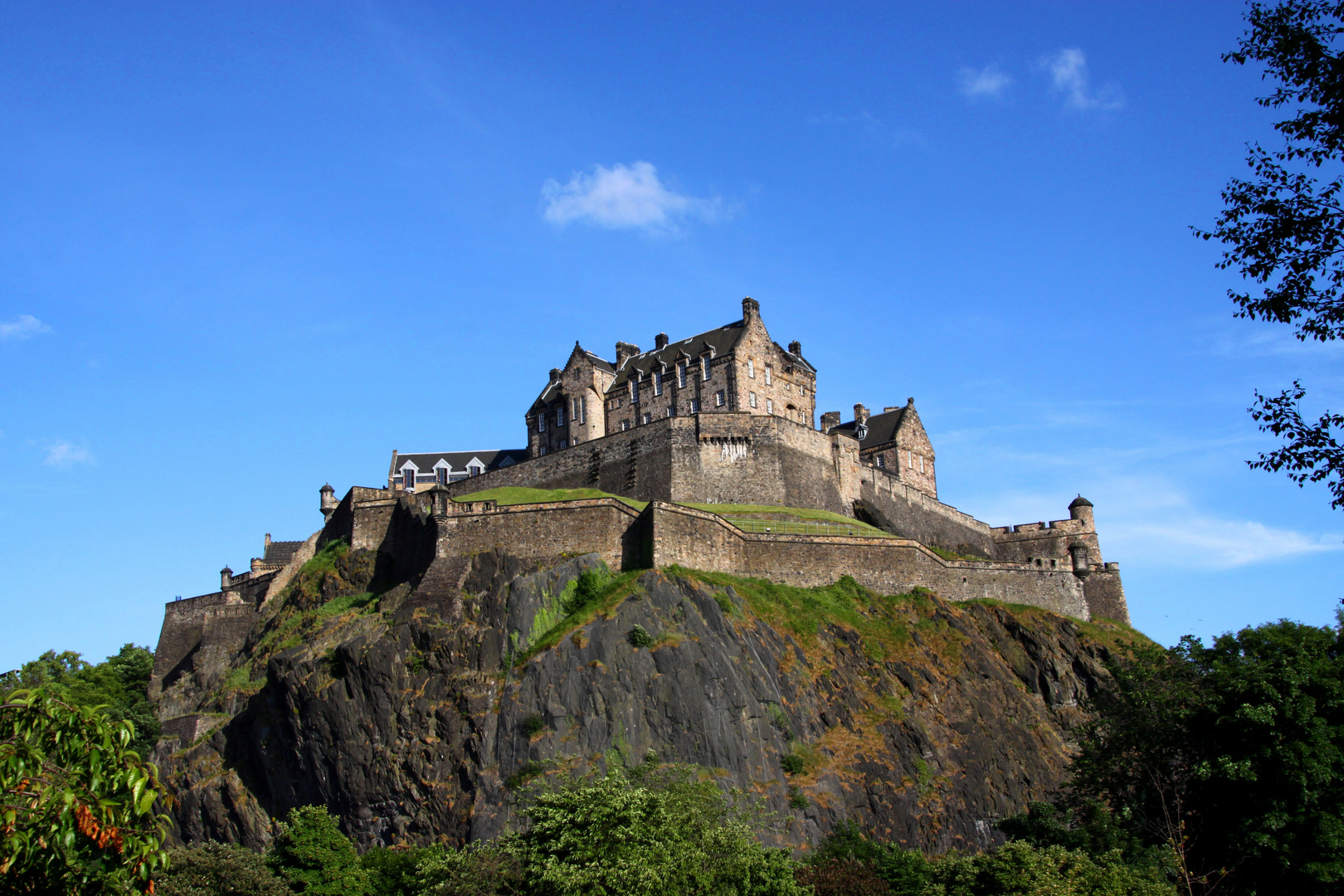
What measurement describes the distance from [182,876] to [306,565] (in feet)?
95.9

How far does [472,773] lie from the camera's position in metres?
45.1

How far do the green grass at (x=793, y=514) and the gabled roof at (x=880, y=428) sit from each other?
1352cm

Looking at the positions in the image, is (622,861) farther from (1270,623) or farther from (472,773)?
(1270,623)

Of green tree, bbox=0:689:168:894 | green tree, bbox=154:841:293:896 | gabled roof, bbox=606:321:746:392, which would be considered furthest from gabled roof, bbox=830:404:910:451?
green tree, bbox=0:689:168:894

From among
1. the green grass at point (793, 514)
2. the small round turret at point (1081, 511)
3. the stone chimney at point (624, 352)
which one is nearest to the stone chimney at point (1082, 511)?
the small round turret at point (1081, 511)

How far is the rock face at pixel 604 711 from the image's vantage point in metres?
45.3

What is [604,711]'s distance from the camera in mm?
45500

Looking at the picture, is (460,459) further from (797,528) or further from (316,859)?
(316,859)

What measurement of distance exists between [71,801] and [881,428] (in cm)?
7296

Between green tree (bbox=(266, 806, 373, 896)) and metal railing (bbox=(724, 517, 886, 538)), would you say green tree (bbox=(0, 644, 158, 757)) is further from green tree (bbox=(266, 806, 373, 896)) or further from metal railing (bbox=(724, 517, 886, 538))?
metal railing (bbox=(724, 517, 886, 538))

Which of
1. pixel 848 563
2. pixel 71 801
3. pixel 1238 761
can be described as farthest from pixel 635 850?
pixel 848 563

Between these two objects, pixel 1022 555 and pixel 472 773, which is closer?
pixel 472 773

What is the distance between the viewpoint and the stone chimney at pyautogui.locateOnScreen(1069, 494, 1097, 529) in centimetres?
7469

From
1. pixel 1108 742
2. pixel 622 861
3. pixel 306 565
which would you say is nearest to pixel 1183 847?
pixel 1108 742
